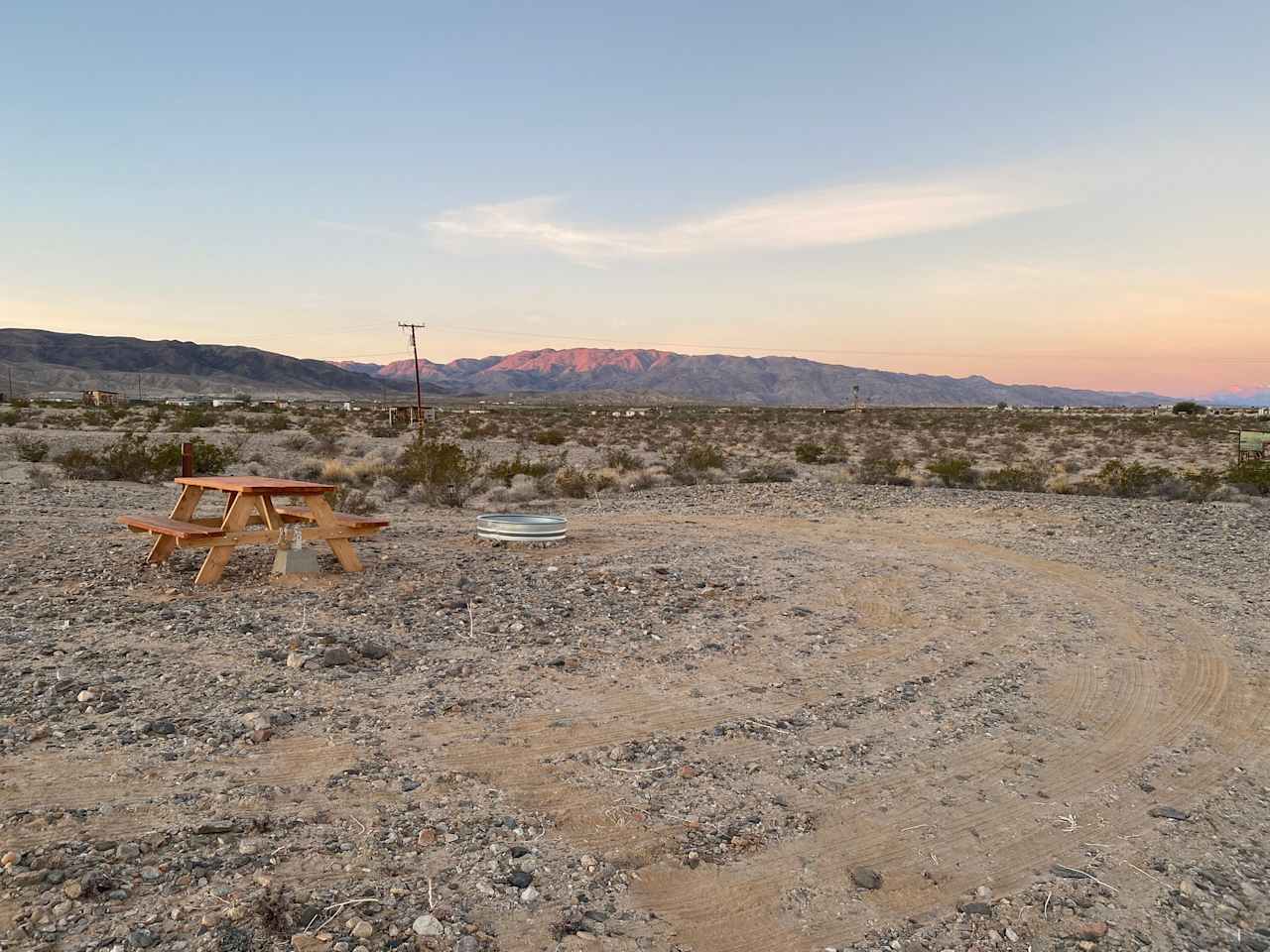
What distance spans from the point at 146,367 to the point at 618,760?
185044 millimetres

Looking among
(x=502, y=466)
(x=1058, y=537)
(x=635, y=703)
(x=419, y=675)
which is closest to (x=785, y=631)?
(x=635, y=703)

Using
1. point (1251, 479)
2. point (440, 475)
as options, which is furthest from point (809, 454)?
point (440, 475)

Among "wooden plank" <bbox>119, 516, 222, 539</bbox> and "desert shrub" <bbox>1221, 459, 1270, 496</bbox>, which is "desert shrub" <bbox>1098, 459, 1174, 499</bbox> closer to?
"desert shrub" <bbox>1221, 459, 1270, 496</bbox>

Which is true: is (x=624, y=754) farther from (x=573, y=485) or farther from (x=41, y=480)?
(x=41, y=480)

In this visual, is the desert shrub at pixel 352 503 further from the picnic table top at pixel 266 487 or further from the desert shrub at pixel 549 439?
the desert shrub at pixel 549 439

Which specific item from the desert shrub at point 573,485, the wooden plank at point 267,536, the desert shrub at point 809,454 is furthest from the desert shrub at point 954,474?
the wooden plank at point 267,536

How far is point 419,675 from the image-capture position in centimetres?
600

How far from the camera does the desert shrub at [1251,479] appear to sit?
18609mm

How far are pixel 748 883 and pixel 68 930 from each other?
253 cm

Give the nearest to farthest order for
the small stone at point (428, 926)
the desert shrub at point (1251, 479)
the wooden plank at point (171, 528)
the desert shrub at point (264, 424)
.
→ the small stone at point (428, 926) → the wooden plank at point (171, 528) → the desert shrub at point (1251, 479) → the desert shrub at point (264, 424)

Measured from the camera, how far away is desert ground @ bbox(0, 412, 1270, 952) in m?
3.37

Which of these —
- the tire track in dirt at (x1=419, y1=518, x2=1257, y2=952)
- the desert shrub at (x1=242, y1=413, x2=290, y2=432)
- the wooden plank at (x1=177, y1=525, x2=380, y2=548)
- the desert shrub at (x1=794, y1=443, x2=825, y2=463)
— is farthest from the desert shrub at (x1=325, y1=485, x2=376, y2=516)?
the desert shrub at (x1=242, y1=413, x2=290, y2=432)

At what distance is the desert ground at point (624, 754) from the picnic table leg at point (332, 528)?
0.28m

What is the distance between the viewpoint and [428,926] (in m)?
3.19
